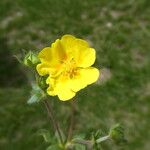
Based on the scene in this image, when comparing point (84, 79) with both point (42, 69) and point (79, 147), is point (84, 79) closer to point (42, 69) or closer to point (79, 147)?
point (42, 69)

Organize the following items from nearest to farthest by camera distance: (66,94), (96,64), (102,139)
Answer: (66,94) → (102,139) → (96,64)

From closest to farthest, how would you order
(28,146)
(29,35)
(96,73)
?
(96,73)
(28,146)
(29,35)

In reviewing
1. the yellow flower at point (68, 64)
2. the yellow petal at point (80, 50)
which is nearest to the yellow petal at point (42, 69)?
the yellow flower at point (68, 64)

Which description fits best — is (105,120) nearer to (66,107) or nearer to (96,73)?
(66,107)

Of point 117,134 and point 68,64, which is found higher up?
point 68,64

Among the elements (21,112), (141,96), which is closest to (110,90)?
(141,96)

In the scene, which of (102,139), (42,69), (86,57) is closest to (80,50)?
(86,57)
